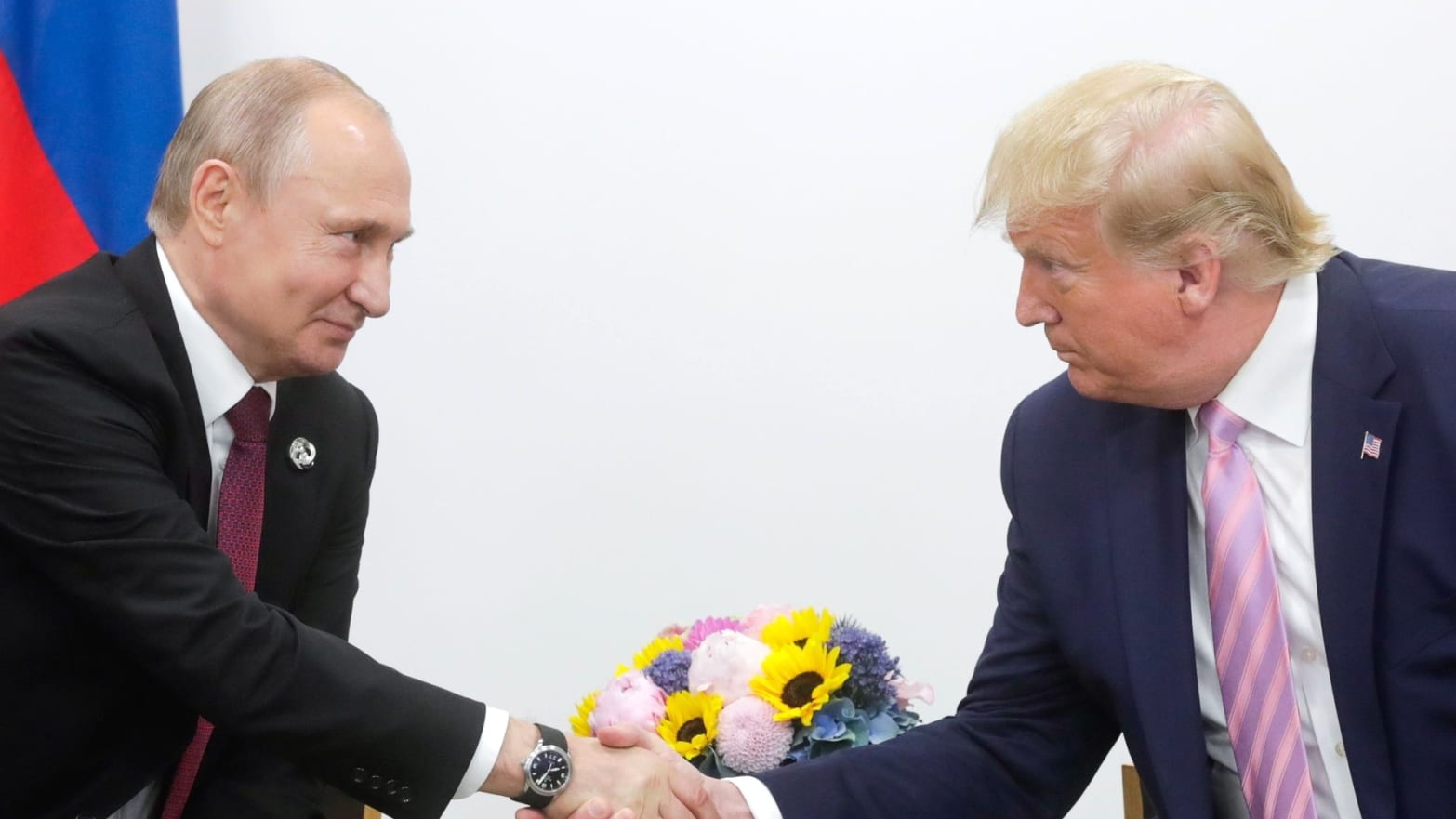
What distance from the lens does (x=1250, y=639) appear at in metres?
2.01

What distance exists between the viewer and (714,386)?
342 cm

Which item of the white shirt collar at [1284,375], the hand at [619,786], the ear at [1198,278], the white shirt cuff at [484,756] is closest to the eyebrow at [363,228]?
the white shirt cuff at [484,756]

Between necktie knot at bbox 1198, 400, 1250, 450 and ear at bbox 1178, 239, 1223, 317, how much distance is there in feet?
0.52

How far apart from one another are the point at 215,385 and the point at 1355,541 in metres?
1.54

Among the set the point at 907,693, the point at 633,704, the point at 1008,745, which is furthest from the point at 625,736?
the point at 1008,745

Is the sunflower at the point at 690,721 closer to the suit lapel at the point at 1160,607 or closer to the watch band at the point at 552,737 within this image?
the watch band at the point at 552,737

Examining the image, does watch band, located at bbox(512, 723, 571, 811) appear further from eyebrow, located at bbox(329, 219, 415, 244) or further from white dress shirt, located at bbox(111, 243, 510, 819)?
eyebrow, located at bbox(329, 219, 415, 244)

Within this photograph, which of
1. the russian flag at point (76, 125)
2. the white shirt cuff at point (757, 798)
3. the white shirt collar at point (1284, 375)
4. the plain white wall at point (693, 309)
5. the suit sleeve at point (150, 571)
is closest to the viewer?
the suit sleeve at point (150, 571)

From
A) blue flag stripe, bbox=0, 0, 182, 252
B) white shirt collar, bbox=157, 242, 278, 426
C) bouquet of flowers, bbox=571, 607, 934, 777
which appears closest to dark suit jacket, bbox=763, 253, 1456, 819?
bouquet of flowers, bbox=571, 607, 934, 777

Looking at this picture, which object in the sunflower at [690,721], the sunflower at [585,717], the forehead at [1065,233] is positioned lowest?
the sunflower at [585,717]

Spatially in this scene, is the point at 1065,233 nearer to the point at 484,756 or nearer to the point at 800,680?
the point at 800,680

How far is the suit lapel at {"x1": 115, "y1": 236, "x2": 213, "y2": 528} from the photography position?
2062mm

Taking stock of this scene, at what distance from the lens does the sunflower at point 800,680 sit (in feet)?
6.80

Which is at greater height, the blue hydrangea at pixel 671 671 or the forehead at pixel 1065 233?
the forehead at pixel 1065 233
